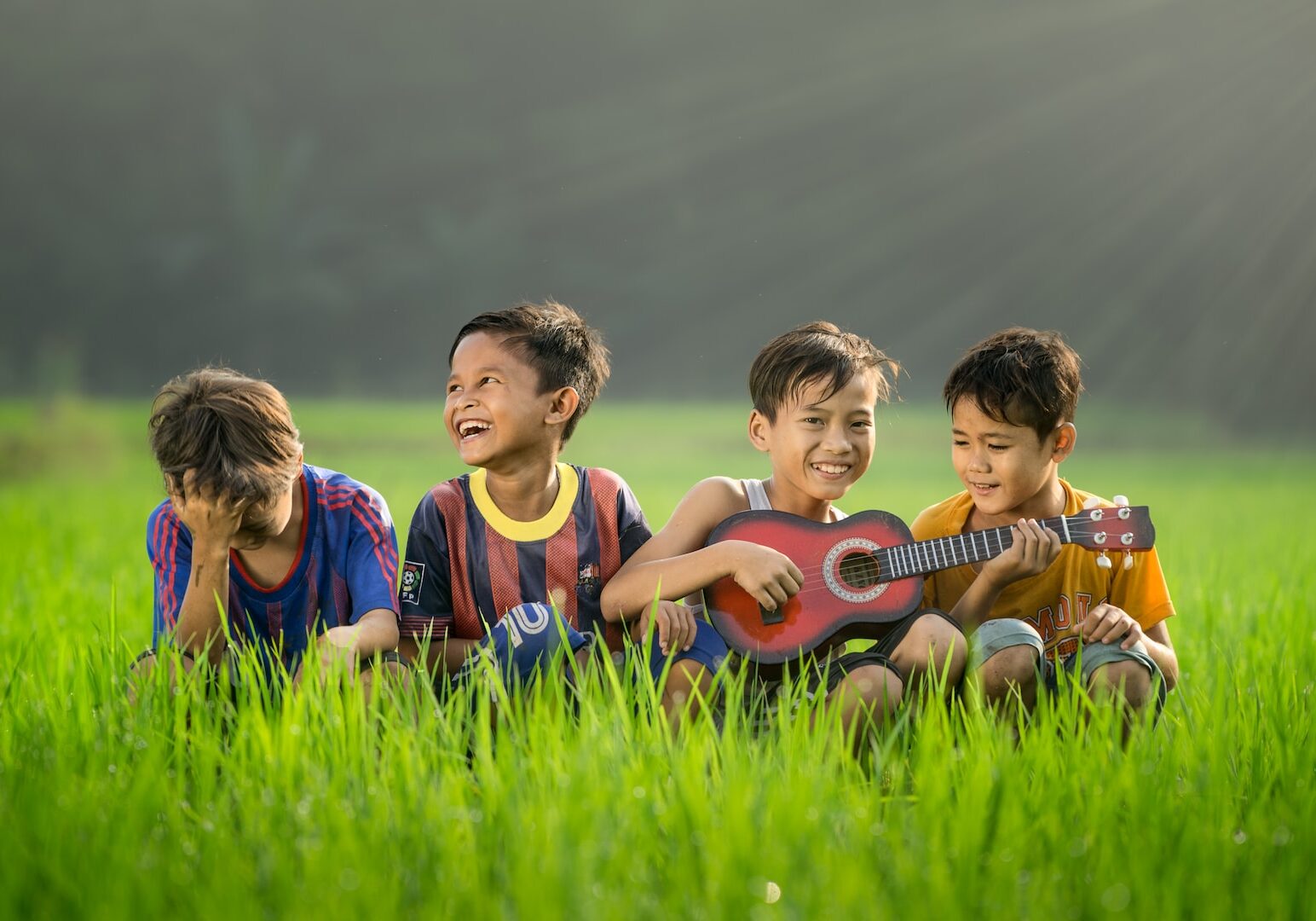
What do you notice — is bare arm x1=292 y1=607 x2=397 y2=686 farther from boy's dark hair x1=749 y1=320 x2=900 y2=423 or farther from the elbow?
boy's dark hair x1=749 y1=320 x2=900 y2=423

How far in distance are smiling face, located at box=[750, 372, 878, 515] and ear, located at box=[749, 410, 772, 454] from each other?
0.08 meters

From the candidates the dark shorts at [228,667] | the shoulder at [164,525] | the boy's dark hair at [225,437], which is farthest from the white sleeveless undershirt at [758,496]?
the shoulder at [164,525]

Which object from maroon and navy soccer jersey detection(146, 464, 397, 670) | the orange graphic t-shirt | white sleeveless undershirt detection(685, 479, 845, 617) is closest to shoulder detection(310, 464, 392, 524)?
maroon and navy soccer jersey detection(146, 464, 397, 670)

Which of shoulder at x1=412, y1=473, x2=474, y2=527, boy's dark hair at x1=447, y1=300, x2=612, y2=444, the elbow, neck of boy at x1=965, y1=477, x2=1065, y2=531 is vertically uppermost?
boy's dark hair at x1=447, y1=300, x2=612, y2=444

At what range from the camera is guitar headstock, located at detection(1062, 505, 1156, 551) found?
9.93 feet

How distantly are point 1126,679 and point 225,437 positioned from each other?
8.08 ft

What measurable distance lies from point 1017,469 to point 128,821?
238 cm

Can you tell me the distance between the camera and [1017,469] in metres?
3.20

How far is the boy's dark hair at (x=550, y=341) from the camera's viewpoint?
339 cm

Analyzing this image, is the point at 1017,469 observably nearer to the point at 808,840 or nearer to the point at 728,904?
the point at 808,840

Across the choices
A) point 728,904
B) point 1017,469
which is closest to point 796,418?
point 1017,469

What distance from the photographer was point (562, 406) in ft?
11.2

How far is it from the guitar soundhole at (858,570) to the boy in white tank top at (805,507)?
161 millimetres

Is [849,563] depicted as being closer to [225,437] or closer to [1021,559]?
[1021,559]
